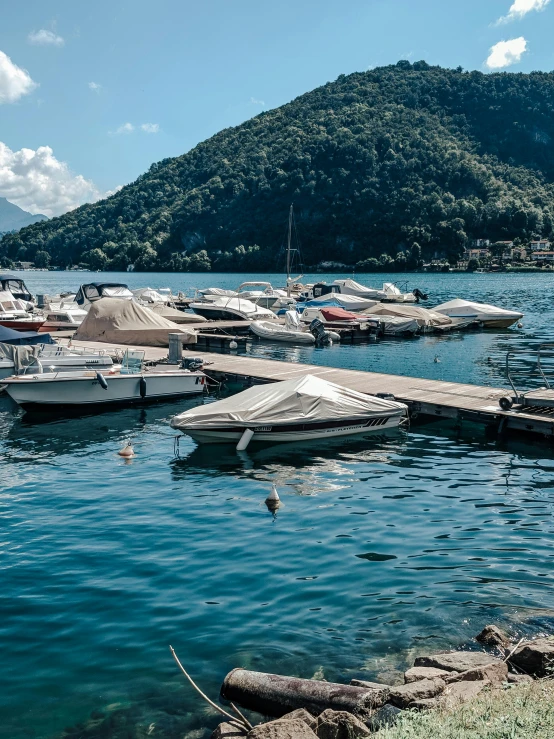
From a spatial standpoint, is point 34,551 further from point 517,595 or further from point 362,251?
point 362,251

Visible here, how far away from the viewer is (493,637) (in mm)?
9570

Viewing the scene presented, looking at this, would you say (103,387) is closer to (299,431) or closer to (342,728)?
(299,431)

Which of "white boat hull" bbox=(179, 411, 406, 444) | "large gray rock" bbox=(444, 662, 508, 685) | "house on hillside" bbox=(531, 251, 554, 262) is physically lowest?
"large gray rock" bbox=(444, 662, 508, 685)

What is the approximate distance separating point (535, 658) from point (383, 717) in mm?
2370

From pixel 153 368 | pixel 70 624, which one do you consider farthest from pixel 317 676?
pixel 153 368

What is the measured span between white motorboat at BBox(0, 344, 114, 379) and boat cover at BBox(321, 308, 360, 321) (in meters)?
28.4

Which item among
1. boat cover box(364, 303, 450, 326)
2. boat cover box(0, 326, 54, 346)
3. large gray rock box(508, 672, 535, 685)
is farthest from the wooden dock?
boat cover box(364, 303, 450, 326)

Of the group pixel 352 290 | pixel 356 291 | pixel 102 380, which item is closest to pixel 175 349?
pixel 102 380

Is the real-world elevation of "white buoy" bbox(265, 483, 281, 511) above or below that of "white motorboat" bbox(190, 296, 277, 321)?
below

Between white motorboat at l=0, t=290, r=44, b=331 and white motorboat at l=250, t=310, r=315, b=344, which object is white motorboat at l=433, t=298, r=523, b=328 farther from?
white motorboat at l=0, t=290, r=44, b=331

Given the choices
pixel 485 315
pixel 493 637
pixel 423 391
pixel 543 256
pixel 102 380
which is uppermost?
pixel 543 256

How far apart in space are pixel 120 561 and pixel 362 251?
7502 inches

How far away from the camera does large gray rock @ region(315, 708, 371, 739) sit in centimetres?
708

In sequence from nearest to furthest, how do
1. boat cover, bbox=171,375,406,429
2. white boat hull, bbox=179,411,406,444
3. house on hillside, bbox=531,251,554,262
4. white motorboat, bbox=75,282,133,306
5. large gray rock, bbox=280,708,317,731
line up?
large gray rock, bbox=280,708,317,731
boat cover, bbox=171,375,406,429
white boat hull, bbox=179,411,406,444
white motorboat, bbox=75,282,133,306
house on hillside, bbox=531,251,554,262
